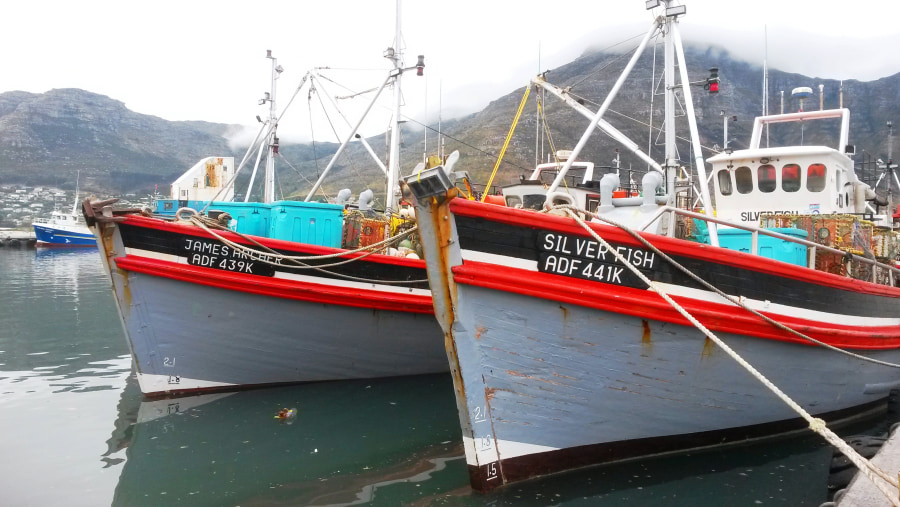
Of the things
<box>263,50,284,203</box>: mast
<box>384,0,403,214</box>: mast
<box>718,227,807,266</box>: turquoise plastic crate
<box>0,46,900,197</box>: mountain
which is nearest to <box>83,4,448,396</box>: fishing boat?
<box>384,0,403,214</box>: mast

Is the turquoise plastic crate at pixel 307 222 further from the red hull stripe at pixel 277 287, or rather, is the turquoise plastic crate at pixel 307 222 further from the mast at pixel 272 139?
the mast at pixel 272 139

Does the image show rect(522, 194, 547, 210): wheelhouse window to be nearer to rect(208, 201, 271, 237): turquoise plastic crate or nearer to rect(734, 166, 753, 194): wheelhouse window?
rect(734, 166, 753, 194): wheelhouse window

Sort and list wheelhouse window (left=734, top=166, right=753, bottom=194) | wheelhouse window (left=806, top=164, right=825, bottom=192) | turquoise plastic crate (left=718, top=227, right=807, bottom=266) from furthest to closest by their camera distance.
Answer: wheelhouse window (left=734, top=166, right=753, bottom=194)
wheelhouse window (left=806, top=164, right=825, bottom=192)
turquoise plastic crate (left=718, top=227, right=807, bottom=266)


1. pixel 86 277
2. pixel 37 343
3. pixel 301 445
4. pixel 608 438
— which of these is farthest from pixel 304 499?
pixel 86 277

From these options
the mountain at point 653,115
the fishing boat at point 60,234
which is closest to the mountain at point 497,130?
the mountain at point 653,115

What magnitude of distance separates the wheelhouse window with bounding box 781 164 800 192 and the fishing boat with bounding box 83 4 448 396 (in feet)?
18.4

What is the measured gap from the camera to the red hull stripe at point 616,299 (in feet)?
16.4

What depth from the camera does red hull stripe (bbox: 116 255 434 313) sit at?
766 centimetres

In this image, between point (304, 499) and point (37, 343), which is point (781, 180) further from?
point (37, 343)

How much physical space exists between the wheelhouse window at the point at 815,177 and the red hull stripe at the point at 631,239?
4.01 meters

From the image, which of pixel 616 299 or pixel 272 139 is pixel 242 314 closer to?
pixel 616 299

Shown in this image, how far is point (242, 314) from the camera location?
801 cm

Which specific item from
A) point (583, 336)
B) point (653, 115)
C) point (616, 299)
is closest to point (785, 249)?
point (616, 299)

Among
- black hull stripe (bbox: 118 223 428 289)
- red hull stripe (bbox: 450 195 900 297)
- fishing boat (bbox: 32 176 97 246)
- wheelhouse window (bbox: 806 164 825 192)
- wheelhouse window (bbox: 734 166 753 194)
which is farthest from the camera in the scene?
fishing boat (bbox: 32 176 97 246)
